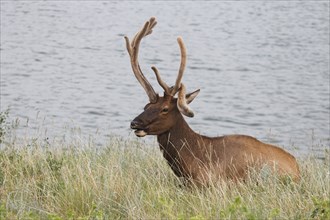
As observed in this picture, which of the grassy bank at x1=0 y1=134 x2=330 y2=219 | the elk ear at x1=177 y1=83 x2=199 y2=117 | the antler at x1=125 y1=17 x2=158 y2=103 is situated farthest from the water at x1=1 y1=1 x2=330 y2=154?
the elk ear at x1=177 y1=83 x2=199 y2=117

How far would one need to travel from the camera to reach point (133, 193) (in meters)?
8.20

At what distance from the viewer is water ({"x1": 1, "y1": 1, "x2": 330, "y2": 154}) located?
19.9 m

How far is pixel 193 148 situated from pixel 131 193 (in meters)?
0.88

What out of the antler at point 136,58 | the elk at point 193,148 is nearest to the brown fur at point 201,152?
the elk at point 193,148

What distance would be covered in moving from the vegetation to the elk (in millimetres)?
147

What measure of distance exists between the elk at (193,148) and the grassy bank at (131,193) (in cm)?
16

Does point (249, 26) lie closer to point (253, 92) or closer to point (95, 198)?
point (253, 92)

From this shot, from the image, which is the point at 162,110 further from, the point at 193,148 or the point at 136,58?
the point at 136,58

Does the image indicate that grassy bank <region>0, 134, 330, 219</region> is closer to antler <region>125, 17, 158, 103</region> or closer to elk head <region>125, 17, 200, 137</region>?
elk head <region>125, 17, 200, 137</region>

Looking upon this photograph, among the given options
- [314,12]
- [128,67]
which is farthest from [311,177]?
[314,12]

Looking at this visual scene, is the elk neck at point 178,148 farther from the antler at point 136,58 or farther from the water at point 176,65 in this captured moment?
the water at point 176,65

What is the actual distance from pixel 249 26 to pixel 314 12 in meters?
4.35

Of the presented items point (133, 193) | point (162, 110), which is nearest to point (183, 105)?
point (162, 110)

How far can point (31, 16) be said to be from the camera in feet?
120
